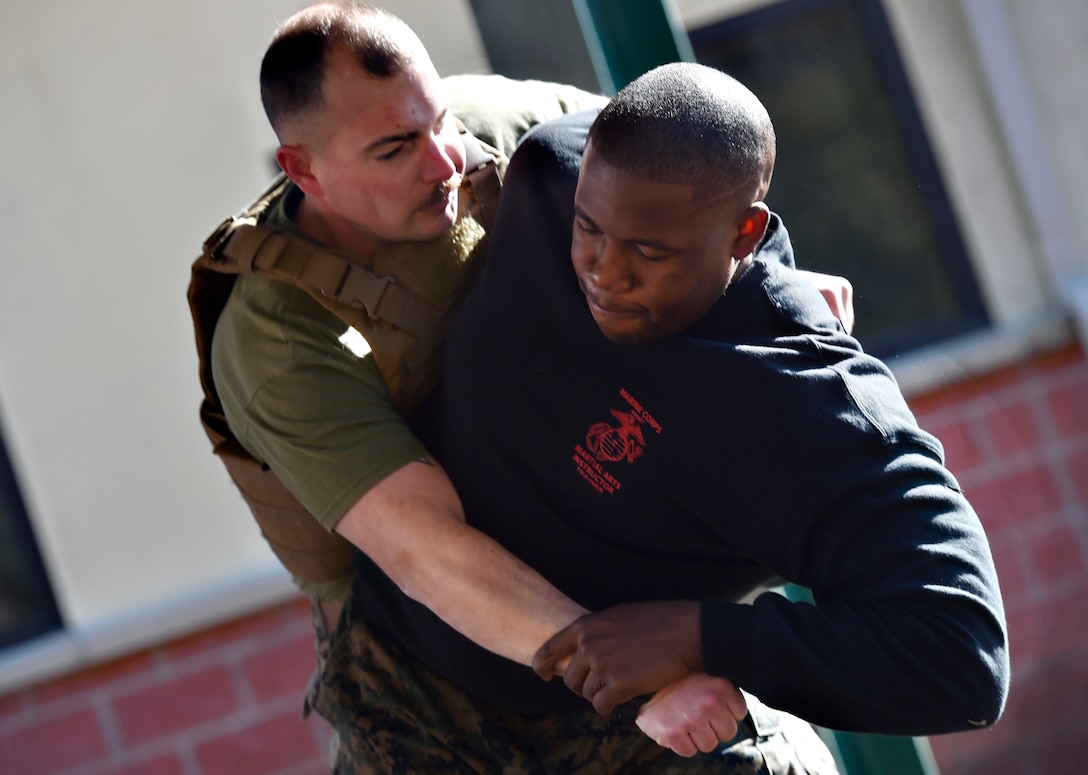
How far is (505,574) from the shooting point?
1.13 metres

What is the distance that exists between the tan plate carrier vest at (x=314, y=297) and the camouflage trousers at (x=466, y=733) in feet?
0.54

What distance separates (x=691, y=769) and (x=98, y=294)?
224cm

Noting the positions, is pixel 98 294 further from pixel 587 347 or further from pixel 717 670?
pixel 717 670

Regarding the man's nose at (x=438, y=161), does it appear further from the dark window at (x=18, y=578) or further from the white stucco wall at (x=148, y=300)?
the dark window at (x=18, y=578)

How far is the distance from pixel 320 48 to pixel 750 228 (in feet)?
1.63

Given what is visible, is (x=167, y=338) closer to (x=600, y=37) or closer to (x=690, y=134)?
(x=600, y=37)

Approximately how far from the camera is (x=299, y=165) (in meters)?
1.28

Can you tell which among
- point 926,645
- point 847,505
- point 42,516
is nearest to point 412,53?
point 847,505

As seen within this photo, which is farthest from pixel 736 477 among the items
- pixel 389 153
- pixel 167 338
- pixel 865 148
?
pixel 167 338

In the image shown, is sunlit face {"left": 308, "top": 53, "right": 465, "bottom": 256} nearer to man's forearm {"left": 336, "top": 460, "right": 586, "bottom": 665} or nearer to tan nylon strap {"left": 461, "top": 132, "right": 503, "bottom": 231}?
tan nylon strap {"left": 461, "top": 132, "right": 503, "bottom": 231}

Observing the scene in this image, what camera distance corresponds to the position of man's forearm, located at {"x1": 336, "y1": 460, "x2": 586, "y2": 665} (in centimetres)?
110

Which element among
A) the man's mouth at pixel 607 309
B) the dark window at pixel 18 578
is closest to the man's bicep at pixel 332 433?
the man's mouth at pixel 607 309

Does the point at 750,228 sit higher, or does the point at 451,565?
the point at 750,228

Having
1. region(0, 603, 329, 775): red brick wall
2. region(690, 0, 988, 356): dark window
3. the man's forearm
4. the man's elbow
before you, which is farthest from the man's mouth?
region(0, 603, 329, 775): red brick wall
